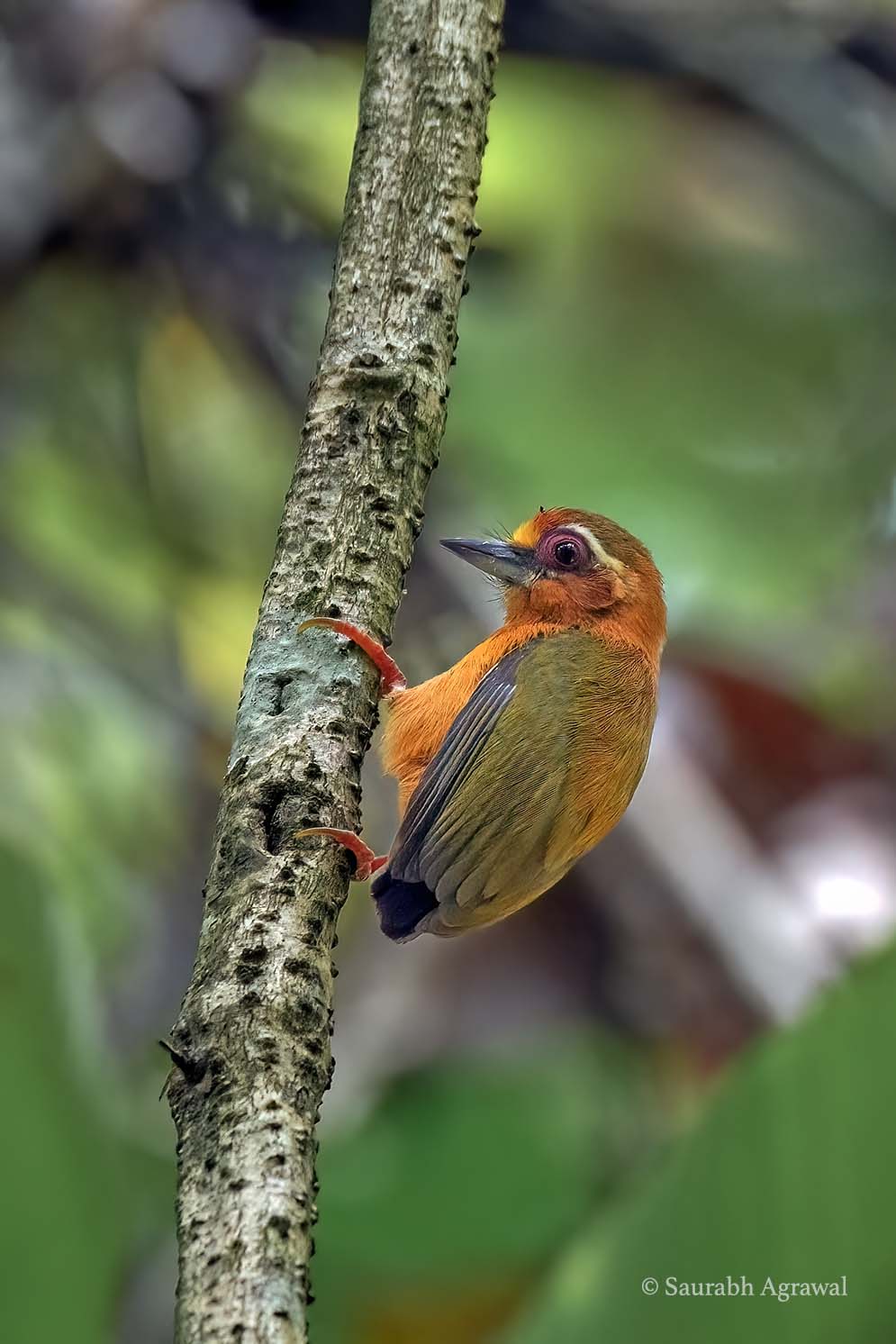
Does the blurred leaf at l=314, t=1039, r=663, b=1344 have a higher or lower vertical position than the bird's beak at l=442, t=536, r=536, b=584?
lower

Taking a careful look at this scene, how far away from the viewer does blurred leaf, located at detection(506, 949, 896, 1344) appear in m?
2.71

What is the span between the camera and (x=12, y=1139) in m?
3.09

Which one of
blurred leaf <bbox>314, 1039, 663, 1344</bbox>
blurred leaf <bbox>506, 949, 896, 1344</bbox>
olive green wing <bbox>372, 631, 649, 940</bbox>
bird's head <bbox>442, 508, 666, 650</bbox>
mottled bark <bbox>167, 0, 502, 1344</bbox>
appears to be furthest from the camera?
blurred leaf <bbox>314, 1039, 663, 1344</bbox>

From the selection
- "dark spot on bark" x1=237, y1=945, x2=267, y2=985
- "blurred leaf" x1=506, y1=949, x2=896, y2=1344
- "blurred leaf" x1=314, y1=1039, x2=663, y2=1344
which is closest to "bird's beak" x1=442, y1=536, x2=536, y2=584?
"blurred leaf" x1=506, y1=949, x2=896, y2=1344

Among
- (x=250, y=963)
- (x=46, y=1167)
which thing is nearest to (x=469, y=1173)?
(x=46, y=1167)

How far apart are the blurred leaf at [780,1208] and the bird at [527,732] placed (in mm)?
610

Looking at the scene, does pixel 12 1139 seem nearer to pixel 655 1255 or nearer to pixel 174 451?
pixel 655 1255

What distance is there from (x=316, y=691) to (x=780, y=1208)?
5.00ft

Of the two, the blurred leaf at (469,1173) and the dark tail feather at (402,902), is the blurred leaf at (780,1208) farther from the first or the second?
the blurred leaf at (469,1173)

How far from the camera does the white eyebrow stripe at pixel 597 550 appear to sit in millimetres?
3602

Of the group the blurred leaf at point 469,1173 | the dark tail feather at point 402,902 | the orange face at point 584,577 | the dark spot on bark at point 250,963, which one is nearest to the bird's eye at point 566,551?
the orange face at point 584,577

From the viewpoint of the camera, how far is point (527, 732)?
3064mm

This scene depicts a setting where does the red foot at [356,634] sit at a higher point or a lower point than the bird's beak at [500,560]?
lower

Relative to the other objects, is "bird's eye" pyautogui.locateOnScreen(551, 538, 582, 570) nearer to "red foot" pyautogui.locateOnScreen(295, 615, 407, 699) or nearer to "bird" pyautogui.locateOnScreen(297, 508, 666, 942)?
"bird" pyautogui.locateOnScreen(297, 508, 666, 942)
